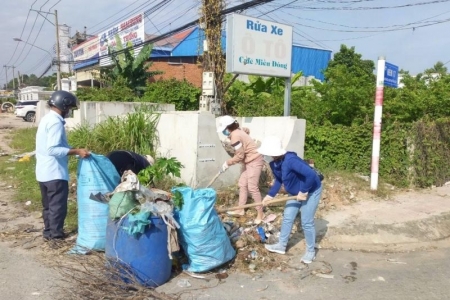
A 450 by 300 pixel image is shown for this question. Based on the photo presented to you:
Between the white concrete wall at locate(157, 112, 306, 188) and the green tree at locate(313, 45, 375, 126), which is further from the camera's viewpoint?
the green tree at locate(313, 45, 375, 126)

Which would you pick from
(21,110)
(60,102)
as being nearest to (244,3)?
(60,102)

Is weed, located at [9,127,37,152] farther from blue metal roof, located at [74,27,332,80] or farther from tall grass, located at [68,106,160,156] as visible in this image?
blue metal roof, located at [74,27,332,80]

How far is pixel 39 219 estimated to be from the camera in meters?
5.92

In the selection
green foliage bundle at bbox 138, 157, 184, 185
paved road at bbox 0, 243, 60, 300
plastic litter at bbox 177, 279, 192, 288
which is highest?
green foliage bundle at bbox 138, 157, 184, 185

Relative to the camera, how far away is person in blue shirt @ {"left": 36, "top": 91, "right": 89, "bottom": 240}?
4.51m

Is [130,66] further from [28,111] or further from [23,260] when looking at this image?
[23,260]

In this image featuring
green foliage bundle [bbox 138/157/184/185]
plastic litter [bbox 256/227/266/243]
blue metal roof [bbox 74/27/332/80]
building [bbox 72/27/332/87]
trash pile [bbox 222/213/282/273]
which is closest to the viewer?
trash pile [bbox 222/213/282/273]

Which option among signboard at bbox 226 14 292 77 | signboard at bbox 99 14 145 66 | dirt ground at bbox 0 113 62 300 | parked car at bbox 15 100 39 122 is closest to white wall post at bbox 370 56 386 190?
signboard at bbox 226 14 292 77

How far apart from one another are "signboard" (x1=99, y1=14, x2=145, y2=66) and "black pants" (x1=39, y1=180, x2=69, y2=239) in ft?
61.8

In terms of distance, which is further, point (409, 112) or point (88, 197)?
point (409, 112)

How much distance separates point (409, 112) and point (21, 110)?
2844cm

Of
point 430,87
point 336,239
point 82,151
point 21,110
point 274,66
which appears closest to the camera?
point 82,151

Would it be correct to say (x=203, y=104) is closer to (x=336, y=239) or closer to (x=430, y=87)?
(x=336, y=239)

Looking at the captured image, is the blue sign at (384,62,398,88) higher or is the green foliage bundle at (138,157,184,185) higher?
the blue sign at (384,62,398,88)
